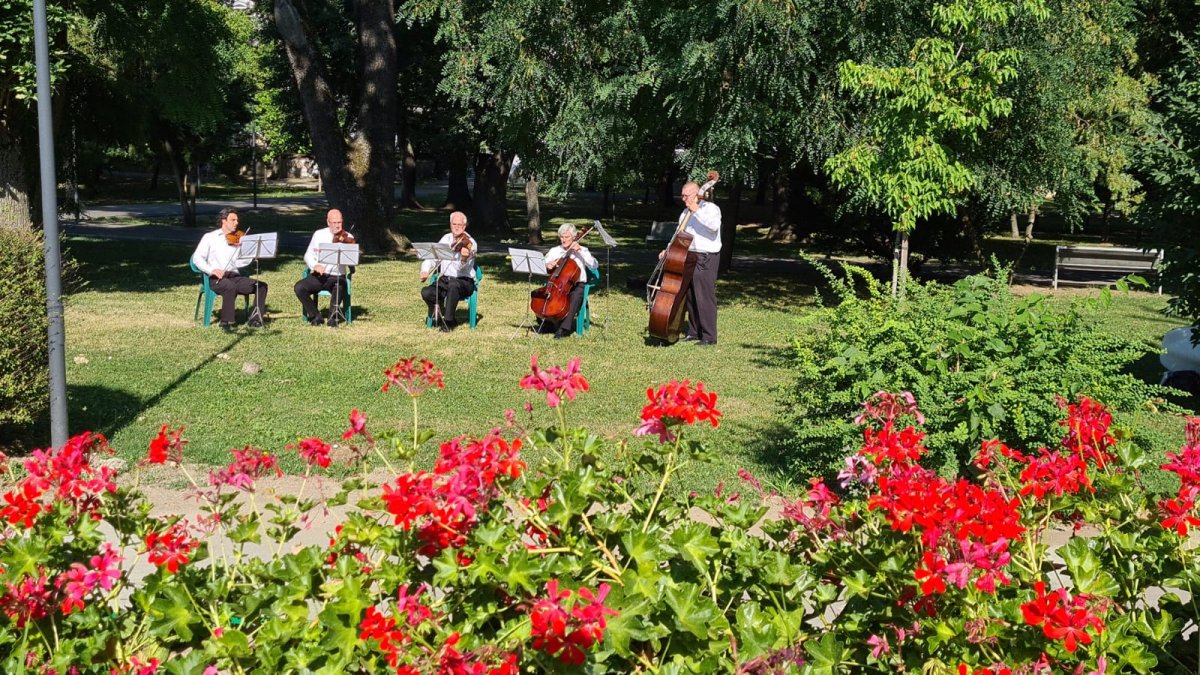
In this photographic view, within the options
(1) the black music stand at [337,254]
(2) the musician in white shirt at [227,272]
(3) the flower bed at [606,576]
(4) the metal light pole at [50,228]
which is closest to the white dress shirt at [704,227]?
(1) the black music stand at [337,254]

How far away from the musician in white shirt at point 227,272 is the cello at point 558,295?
10.5ft

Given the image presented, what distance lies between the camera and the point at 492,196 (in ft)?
107

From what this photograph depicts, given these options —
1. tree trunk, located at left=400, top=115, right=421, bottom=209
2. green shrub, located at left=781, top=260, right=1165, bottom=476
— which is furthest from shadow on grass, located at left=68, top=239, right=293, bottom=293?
tree trunk, located at left=400, top=115, right=421, bottom=209

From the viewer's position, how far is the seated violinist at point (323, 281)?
13883 millimetres

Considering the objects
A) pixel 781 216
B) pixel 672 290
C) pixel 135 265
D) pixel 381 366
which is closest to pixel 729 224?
pixel 672 290

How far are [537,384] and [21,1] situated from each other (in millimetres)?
10899

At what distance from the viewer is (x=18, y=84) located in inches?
517

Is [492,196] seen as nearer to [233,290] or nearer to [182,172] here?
[182,172]

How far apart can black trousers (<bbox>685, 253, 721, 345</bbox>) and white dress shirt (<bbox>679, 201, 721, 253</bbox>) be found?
0.29ft

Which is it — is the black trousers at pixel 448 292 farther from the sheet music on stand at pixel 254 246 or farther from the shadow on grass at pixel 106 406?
the shadow on grass at pixel 106 406

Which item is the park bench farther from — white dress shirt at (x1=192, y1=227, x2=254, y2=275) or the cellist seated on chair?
white dress shirt at (x1=192, y1=227, x2=254, y2=275)

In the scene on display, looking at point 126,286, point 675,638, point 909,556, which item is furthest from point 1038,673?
point 126,286

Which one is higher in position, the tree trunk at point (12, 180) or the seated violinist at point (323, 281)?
the tree trunk at point (12, 180)

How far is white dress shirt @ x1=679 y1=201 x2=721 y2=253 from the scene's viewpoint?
12.7 m
